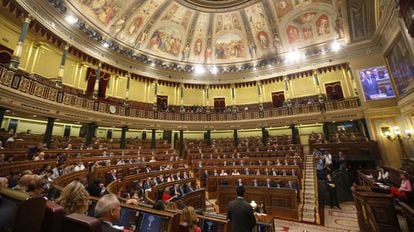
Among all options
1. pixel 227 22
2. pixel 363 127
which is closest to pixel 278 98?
pixel 363 127

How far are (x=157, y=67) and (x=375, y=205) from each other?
1586 centimetres

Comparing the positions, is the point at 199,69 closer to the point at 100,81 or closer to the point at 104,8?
the point at 100,81

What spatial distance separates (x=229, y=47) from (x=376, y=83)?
11.6m

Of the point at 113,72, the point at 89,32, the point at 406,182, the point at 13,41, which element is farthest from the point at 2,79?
the point at 406,182

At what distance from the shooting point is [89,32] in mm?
11633

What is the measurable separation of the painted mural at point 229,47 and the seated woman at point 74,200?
18.1m

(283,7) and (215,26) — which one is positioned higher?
(215,26)

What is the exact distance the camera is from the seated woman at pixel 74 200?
157 centimetres

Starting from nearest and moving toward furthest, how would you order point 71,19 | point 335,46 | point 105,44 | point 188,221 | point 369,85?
point 188,221 < point 71,19 < point 369,85 < point 105,44 < point 335,46

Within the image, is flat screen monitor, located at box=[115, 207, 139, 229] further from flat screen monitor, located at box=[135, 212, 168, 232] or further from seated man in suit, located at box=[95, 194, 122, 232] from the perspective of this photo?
seated man in suit, located at box=[95, 194, 122, 232]

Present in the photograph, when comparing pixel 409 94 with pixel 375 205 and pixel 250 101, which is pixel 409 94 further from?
pixel 250 101

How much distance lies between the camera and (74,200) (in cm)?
159

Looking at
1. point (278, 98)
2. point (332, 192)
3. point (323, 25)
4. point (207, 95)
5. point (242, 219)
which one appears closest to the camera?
point (242, 219)

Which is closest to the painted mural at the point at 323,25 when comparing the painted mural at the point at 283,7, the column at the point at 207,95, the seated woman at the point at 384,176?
the painted mural at the point at 283,7
